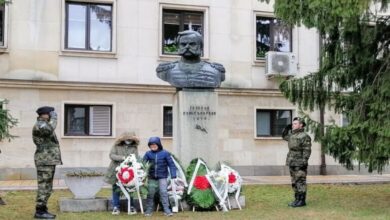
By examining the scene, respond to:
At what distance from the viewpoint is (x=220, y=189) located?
11.1m

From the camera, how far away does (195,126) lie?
11.6m

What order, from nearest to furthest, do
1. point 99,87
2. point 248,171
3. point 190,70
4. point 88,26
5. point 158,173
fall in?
point 158,173, point 190,70, point 99,87, point 88,26, point 248,171

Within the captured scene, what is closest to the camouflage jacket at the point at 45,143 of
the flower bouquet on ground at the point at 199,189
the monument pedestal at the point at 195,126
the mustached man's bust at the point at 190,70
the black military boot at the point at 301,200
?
the flower bouquet on ground at the point at 199,189

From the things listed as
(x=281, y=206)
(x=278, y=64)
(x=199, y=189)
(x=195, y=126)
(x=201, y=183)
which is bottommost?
(x=281, y=206)

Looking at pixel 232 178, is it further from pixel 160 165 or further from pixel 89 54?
pixel 89 54

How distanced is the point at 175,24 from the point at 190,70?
343 inches

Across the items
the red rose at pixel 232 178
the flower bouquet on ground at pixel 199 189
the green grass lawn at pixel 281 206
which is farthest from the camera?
the red rose at pixel 232 178

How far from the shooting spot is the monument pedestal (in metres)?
11.5

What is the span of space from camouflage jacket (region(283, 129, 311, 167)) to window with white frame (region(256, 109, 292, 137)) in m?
8.80

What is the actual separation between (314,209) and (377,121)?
2078 millimetres

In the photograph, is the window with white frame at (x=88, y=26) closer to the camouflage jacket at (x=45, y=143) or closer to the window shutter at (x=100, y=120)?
the window shutter at (x=100, y=120)

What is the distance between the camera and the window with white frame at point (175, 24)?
19.9m

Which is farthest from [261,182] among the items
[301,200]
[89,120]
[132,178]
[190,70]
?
[132,178]

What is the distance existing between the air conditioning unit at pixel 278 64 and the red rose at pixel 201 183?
960 cm
